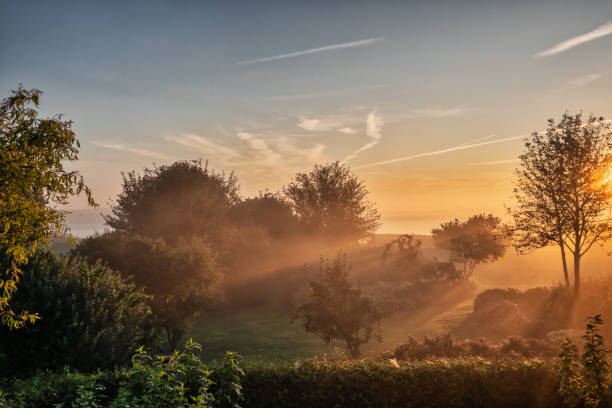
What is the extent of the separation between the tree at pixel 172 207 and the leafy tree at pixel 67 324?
23280 millimetres

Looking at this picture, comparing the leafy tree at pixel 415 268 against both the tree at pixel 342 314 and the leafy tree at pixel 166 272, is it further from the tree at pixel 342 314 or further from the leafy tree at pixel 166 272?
the leafy tree at pixel 166 272

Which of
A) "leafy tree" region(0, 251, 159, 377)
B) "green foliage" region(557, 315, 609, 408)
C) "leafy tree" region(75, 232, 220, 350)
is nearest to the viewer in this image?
"green foliage" region(557, 315, 609, 408)

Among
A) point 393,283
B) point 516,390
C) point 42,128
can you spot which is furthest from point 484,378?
point 393,283

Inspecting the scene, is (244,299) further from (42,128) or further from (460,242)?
(42,128)

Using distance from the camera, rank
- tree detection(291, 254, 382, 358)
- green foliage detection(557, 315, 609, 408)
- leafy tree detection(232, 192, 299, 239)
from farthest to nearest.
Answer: leafy tree detection(232, 192, 299, 239) < tree detection(291, 254, 382, 358) < green foliage detection(557, 315, 609, 408)

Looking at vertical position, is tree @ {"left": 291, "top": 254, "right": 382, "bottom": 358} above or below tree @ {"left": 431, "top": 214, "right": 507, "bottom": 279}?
below

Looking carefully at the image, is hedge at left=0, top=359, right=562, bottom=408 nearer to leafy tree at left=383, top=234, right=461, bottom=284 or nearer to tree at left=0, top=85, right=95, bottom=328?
tree at left=0, top=85, right=95, bottom=328

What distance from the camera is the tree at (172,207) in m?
37.8

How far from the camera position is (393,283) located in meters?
37.9

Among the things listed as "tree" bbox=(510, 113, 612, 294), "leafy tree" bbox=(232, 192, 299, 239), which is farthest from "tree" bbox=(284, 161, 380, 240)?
"tree" bbox=(510, 113, 612, 294)

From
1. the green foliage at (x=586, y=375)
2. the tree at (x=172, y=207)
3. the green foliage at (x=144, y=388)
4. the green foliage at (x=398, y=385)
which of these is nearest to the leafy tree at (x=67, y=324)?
the green foliage at (x=144, y=388)

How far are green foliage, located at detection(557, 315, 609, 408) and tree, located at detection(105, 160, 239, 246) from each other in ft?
102

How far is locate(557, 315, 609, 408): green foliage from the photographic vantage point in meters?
8.78

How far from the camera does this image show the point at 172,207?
130ft
